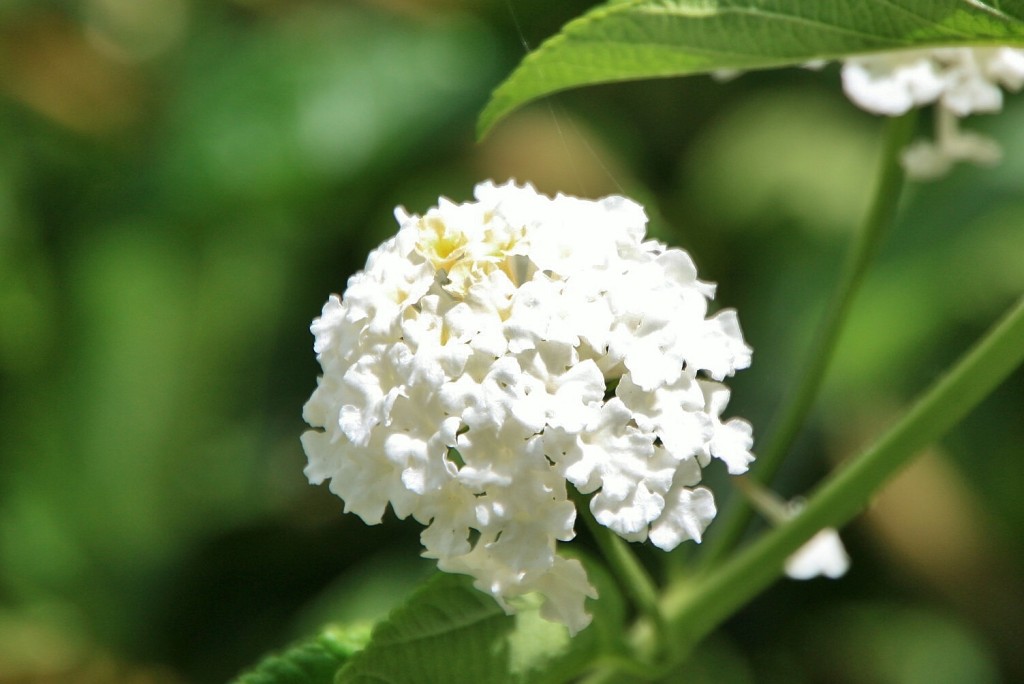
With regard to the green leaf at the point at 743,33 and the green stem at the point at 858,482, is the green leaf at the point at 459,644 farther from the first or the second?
the green leaf at the point at 743,33

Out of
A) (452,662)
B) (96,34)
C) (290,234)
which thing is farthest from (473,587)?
(96,34)

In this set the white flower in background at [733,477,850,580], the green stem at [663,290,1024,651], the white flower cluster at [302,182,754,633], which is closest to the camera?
the white flower cluster at [302,182,754,633]

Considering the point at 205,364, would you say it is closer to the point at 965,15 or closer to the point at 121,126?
the point at 121,126

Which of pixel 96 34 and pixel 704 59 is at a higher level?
pixel 96 34

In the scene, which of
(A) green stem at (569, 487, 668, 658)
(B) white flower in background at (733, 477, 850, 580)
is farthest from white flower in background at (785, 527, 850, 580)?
(A) green stem at (569, 487, 668, 658)

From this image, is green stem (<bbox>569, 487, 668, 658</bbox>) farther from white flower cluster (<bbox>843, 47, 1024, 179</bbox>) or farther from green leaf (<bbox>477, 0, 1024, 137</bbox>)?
white flower cluster (<bbox>843, 47, 1024, 179</bbox>)

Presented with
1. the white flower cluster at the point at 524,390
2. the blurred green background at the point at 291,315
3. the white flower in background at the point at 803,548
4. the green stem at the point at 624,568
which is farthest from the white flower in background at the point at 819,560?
the blurred green background at the point at 291,315

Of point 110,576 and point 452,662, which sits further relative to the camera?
point 110,576
